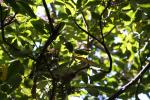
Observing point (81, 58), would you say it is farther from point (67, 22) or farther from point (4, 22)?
point (4, 22)

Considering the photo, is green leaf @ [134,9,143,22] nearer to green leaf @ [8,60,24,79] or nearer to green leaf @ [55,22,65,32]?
green leaf @ [55,22,65,32]

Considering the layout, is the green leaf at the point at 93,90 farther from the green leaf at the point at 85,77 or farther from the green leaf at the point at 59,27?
the green leaf at the point at 59,27

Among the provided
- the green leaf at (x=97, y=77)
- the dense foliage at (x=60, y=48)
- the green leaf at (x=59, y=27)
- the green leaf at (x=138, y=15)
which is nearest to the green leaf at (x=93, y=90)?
the dense foliage at (x=60, y=48)

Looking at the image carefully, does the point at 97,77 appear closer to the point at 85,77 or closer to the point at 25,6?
the point at 85,77

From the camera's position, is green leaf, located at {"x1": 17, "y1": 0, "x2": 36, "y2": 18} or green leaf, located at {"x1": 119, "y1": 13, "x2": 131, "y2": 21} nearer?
green leaf, located at {"x1": 17, "y1": 0, "x2": 36, "y2": 18}

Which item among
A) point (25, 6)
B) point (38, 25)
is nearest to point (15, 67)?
point (38, 25)

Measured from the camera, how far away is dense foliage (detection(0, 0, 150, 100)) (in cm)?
241

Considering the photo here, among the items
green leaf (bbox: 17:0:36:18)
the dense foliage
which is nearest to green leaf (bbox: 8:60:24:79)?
the dense foliage

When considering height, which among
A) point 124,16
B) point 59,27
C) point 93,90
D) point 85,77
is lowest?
point 93,90

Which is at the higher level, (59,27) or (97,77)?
(59,27)

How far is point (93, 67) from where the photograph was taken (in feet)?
8.46

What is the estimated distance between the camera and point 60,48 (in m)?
2.65

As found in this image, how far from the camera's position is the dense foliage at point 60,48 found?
2410 millimetres

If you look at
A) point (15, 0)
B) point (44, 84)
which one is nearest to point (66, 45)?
point (44, 84)
